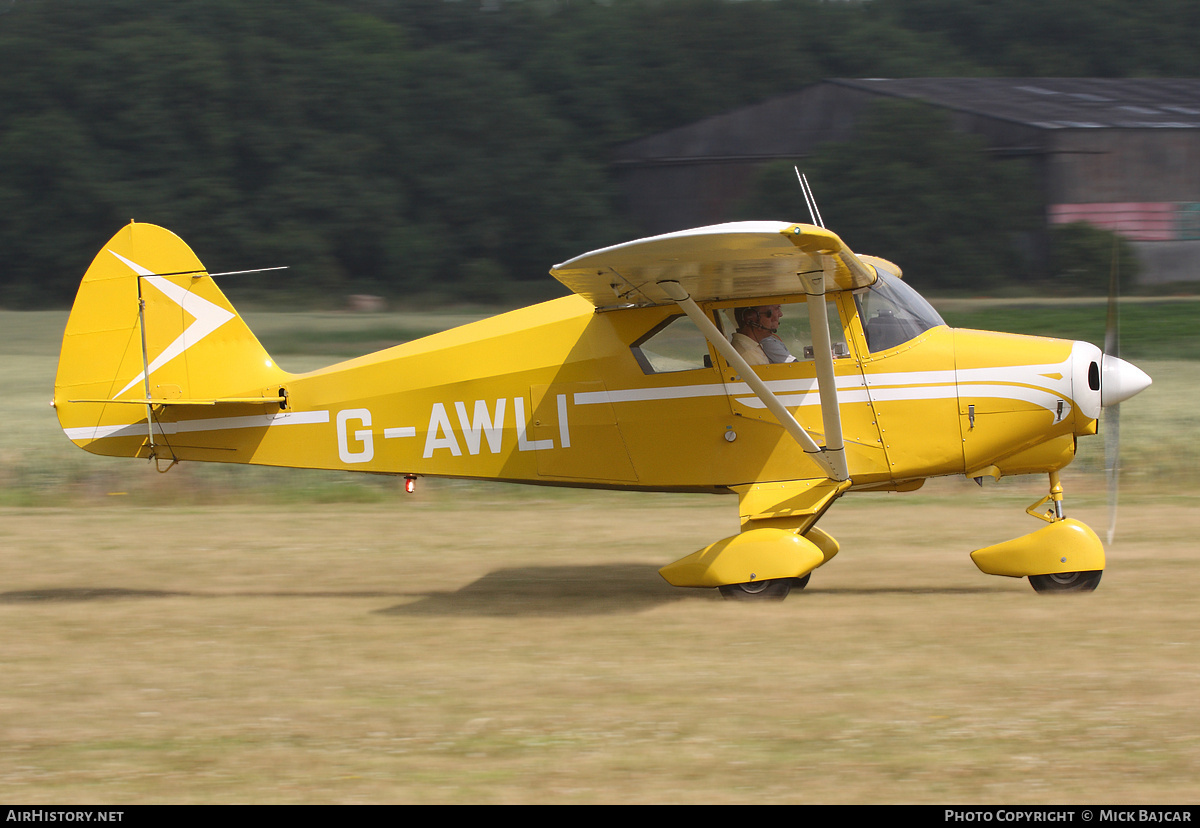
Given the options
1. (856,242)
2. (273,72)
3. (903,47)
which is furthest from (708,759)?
(903,47)

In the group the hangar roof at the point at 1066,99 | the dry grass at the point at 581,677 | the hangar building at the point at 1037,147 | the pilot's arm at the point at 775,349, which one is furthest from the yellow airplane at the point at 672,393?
the hangar roof at the point at 1066,99

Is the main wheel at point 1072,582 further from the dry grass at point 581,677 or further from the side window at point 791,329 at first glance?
the side window at point 791,329

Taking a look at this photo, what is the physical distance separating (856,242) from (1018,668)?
102ft

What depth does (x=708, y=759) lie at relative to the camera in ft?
15.1

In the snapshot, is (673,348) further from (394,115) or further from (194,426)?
(394,115)

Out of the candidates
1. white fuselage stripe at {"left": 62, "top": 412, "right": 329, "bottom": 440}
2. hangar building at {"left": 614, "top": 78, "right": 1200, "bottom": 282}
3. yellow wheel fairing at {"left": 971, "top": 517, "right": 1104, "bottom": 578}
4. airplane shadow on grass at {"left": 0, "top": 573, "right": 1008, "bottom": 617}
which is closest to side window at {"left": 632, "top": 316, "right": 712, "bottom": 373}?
airplane shadow on grass at {"left": 0, "top": 573, "right": 1008, "bottom": 617}

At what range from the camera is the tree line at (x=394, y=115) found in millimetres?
38719

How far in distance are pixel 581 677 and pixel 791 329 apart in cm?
274

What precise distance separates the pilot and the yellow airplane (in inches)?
0.5

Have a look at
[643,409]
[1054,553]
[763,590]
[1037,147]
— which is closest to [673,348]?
[643,409]

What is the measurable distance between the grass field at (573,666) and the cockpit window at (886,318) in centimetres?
164

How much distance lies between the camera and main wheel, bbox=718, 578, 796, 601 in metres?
7.33

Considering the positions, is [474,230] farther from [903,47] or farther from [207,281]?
[207,281]

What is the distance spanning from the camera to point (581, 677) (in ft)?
19.2
